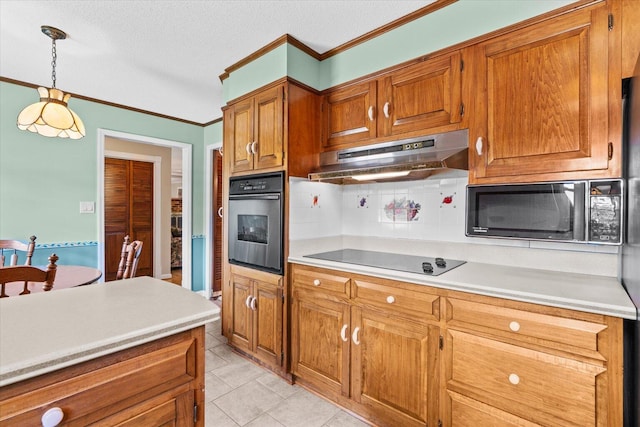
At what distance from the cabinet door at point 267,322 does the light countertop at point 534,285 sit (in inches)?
27.3

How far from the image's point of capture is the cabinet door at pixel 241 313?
2.46 meters

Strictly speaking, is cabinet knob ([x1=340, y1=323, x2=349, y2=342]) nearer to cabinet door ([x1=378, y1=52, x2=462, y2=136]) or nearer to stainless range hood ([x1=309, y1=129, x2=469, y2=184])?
stainless range hood ([x1=309, y1=129, x2=469, y2=184])

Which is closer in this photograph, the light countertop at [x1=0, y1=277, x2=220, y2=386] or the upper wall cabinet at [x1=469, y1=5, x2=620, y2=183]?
the light countertop at [x1=0, y1=277, x2=220, y2=386]

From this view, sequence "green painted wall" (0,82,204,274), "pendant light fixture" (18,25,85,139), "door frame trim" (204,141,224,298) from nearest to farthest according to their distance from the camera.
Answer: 1. "pendant light fixture" (18,25,85,139)
2. "green painted wall" (0,82,204,274)
3. "door frame trim" (204,141,224,298)

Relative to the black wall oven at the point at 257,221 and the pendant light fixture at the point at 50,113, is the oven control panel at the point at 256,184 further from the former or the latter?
the pendant light fixture at the point at 50,113

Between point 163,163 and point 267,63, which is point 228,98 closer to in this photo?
point 267,63

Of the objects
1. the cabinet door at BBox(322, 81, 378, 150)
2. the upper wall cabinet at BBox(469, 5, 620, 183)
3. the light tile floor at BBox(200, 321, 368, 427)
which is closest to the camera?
the upper wall cabinet at BBox(469, 5, 620, 183)

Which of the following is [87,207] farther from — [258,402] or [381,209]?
[381,209]

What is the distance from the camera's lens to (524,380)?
4.09 ft

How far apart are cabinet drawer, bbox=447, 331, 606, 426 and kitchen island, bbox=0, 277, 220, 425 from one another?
3.71ft

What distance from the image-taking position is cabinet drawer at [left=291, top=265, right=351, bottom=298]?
1.86m

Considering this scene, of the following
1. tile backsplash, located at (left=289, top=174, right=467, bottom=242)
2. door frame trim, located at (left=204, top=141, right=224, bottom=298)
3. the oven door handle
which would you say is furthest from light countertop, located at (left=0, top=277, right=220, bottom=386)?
door frame trim, located at (left=204, top=141, right=224, bottom=298)

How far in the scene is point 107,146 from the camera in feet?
15.3

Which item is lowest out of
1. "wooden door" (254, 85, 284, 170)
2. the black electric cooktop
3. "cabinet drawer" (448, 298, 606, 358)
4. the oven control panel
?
"cabinet drawer" (448, 298, 606, 358)
